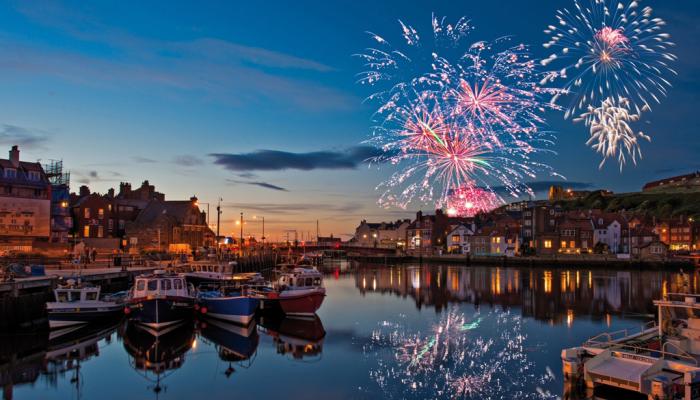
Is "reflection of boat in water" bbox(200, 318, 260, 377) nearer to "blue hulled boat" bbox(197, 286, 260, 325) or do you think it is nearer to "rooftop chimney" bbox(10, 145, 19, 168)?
"blue hulled boat" bbox(197, 286, 260, 325)

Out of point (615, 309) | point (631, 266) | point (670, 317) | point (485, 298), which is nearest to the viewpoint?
point (670, 317)

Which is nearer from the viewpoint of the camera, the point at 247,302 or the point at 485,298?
the point at 247,302

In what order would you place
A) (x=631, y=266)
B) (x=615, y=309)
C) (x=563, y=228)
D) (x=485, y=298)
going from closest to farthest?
(x=615, y=309) → (x=485, y=298) → (x=631, y=266) → (x=563, y=228)

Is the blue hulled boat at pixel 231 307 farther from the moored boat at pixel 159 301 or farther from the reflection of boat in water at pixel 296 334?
the reflection of boat in water at pixel 296 334

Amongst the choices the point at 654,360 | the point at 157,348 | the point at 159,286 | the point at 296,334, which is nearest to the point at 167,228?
the point at 159,286

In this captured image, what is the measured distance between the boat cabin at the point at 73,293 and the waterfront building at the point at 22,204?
26.1 metres

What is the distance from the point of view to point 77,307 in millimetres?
28828

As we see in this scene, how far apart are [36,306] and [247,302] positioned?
11538 millimetres

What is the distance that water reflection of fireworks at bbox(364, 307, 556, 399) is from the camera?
18828mm

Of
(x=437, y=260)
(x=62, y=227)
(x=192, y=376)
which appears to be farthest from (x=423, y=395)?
(x=437, y=260)

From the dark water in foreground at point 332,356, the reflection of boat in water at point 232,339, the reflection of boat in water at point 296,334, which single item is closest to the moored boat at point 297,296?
the reflection of boat in water at point 296,334

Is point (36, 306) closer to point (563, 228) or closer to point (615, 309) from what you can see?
point (615, 309)

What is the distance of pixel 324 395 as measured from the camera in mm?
18625

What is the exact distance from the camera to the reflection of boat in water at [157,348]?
2170cm
